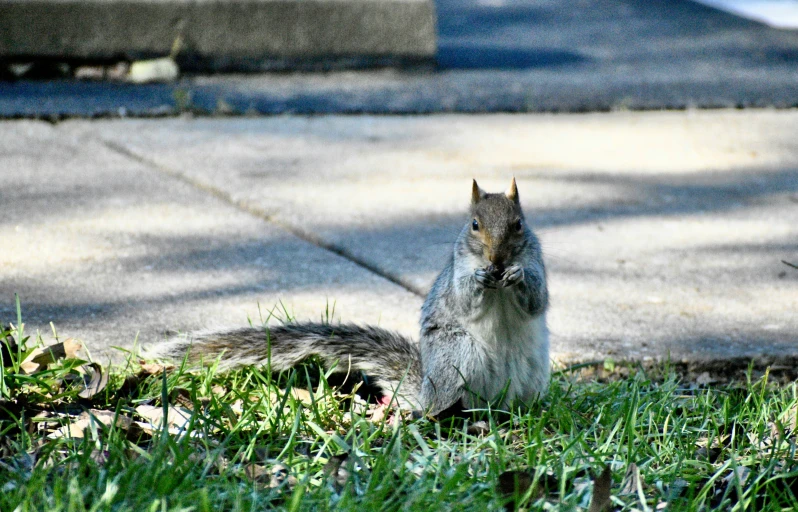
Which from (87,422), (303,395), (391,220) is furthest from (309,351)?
(391,220)

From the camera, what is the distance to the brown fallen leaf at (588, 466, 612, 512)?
83.0 inches

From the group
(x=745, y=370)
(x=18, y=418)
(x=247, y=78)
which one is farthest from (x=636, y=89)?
(x=18, y=418)

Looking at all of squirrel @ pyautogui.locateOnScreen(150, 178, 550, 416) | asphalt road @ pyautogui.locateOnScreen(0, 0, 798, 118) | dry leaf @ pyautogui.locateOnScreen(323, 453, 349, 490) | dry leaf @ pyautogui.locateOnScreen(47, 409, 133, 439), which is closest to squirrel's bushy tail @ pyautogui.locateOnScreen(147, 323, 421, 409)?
squirrel @ pyautogui.locateOnScreen(150, 178, 550, 416)

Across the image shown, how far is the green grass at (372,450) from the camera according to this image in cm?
207

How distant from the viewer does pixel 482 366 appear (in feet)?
8.66

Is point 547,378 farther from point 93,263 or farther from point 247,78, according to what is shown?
point 247,78

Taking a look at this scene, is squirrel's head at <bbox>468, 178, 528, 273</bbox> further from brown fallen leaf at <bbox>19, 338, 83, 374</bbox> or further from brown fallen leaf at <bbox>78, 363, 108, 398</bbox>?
brown fallen leaf at <bbox>19, 338, 83, 374</bbox>

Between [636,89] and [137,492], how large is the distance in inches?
235

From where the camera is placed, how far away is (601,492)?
2.12m

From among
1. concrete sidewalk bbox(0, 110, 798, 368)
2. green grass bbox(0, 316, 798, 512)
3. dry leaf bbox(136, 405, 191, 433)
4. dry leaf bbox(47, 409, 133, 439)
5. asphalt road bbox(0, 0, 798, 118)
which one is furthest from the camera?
asphalt road bbox(0, 0, 798, 118)

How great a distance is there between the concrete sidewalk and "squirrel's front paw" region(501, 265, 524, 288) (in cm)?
66

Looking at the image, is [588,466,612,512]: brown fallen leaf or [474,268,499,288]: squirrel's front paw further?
[474,268,499,288]: squirrel's front paw

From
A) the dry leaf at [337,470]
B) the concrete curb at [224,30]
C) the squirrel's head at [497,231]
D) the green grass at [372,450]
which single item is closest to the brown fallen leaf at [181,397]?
the green grass at [372,450]

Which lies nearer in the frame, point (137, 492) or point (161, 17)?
point (137, 492)
